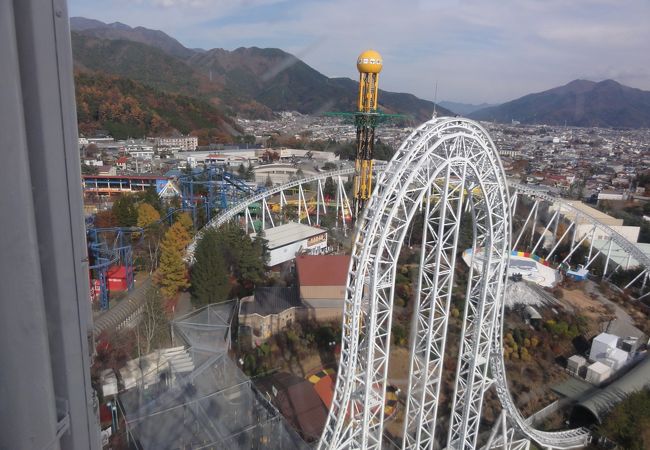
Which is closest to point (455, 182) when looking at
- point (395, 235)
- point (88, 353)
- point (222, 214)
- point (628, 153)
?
point (395, 235)

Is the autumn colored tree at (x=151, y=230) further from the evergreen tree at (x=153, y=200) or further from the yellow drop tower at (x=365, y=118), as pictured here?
the yellow drop tower at (x=365, y=118)

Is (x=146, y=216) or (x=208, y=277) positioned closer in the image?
(x=208, y=277)

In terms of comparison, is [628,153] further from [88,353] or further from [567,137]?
[88,353]

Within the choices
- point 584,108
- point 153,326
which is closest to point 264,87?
point 153,326

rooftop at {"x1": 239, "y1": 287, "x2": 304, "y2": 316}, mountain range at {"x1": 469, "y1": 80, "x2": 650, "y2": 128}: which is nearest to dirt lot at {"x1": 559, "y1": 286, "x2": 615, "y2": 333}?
rooftop at {"x1": 239, "y1": 287, "x2": 304, "y2": 316}

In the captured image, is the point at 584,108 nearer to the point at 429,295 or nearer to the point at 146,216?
the point at 146,216

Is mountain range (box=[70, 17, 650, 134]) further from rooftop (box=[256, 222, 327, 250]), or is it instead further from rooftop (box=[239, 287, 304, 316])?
rooftop (box=[239, 287, 304, 316])

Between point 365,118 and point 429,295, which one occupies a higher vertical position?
point 365,118
